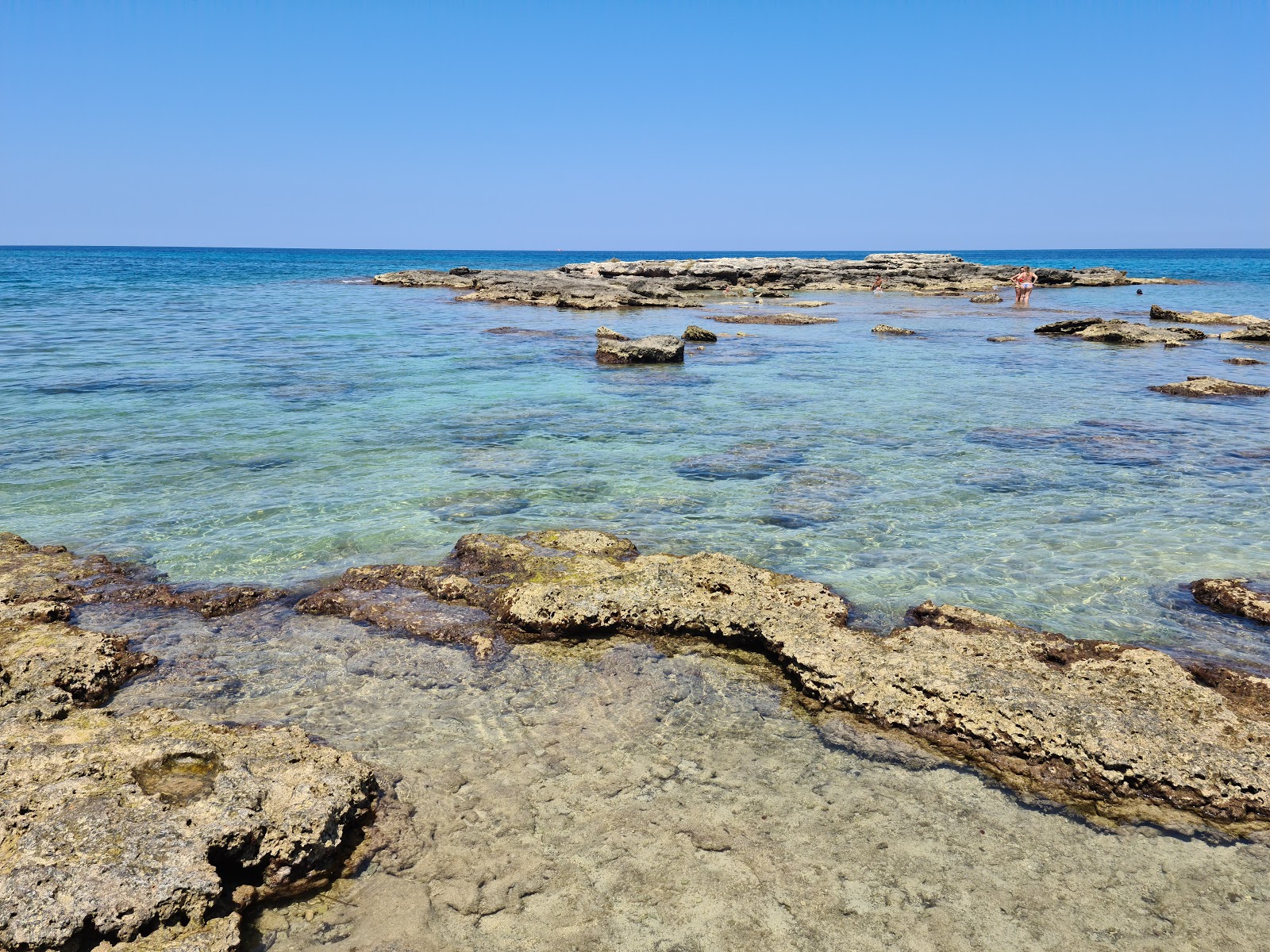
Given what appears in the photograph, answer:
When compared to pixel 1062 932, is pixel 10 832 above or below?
above

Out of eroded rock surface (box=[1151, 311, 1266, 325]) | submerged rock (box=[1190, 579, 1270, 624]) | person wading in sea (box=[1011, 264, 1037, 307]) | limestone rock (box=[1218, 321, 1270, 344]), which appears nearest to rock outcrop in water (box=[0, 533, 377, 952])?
submerged rock (box=[1190, 579, 1270, 624])

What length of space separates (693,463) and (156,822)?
25.5 ft

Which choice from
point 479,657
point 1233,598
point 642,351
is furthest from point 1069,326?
point 479,657

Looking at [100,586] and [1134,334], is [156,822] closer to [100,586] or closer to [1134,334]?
[100,586]

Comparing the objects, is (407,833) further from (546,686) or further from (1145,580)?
(1145,580)

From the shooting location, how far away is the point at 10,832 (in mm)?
3146

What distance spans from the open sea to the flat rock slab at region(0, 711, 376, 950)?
0.27m

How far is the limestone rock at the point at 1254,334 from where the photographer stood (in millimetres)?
24359

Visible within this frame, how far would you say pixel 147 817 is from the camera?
3.32 metres

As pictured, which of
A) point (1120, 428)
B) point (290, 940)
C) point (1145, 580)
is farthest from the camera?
point (1120, 428)

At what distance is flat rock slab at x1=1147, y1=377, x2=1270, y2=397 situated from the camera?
49.9 feet

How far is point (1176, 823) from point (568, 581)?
4089 millimetres

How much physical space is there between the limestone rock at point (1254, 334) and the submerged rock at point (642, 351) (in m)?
19.0

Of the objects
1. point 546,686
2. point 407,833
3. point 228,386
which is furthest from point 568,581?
point 228,386
